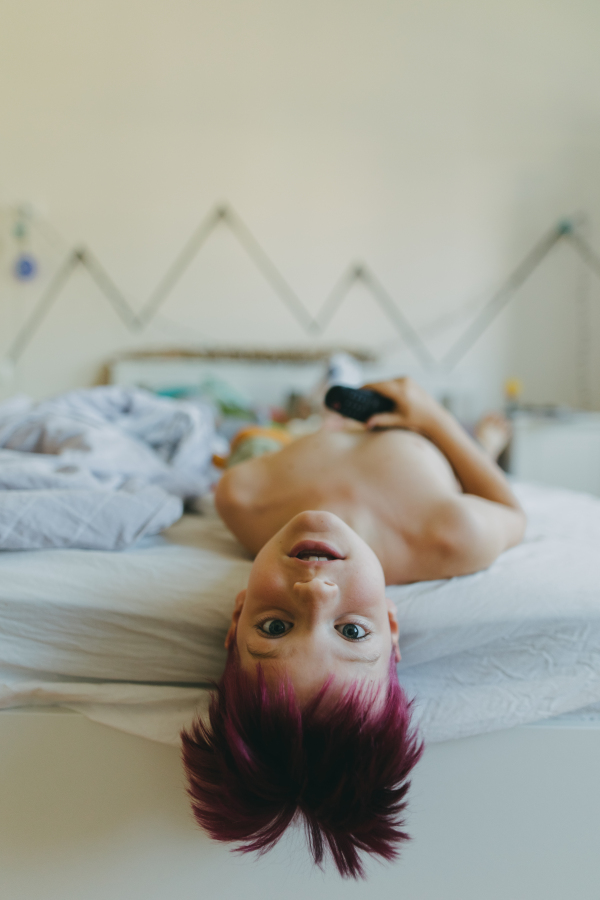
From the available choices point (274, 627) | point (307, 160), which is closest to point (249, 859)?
point (274, 627)

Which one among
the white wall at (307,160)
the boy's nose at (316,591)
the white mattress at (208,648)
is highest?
the white wall at (307,160)

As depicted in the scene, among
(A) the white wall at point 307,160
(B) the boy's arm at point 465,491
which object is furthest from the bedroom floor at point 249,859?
(A) the white wall at point 307,160

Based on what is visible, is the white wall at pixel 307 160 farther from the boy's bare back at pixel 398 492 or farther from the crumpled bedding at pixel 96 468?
the boy's bare back at pixel 398 492

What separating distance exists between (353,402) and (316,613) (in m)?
0.54

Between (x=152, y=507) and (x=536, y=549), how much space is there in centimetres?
61

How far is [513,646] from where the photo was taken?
2.32ft

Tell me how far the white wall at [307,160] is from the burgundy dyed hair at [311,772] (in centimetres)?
250

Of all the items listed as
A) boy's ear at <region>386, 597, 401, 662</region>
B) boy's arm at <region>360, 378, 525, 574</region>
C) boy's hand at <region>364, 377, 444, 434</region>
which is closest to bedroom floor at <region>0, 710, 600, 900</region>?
boy's ear at <region>386, 597, 401, 662</region>

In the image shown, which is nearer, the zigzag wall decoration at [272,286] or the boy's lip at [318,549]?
the boy's lip at [318,549]

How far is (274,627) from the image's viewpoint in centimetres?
60

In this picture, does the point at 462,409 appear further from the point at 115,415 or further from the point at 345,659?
the point at 345,659

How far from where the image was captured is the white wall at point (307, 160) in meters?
2.83

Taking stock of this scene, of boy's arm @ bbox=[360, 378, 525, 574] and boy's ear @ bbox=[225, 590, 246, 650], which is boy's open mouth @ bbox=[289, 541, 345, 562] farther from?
boy's arm @ bbox=[360, 378, 525, 574]

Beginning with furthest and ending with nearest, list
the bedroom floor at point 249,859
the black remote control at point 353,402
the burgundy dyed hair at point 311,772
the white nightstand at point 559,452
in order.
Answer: the white nightstand at point 559,452
the black remote control at point 353,402
the bedroom floor at point 249,859
the burgundy dyed hair at point 311,772
